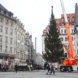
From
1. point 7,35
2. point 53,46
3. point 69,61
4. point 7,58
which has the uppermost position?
point 7,35

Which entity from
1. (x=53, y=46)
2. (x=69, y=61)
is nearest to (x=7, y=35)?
(x=53, y=46)

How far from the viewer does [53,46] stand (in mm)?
63812

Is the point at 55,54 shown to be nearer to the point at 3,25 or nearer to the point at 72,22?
the point at 3,25

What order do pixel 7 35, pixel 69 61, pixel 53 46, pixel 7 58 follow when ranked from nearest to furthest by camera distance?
1. pixel 69 61
2. pixel 53 46
3. pixel 7 58
4. pixel 7 35

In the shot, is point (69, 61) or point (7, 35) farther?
point (7, 35)

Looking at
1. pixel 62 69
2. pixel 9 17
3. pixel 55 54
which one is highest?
pixel 9 17

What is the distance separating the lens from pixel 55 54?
205 feet

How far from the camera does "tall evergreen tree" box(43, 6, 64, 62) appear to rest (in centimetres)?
6243

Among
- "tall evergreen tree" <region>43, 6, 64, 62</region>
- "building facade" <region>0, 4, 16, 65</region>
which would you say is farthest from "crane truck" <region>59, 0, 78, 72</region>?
"building facade" <region>0, 4, 16, 65</region>

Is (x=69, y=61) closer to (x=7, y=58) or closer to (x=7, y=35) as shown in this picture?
(x=7, y=58)

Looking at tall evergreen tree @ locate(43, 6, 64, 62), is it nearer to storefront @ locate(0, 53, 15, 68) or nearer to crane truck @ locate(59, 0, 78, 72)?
storefront @ locate(0, 53, 15, 68)

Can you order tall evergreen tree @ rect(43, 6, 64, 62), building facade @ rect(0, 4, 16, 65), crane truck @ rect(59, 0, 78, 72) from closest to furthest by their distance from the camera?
crane truck @ rect(59, 0, 78, 72) < tall evergreen tree @ rect(43, 6, 64, 62) < building facade @ rect(0, 4, 16, 65)

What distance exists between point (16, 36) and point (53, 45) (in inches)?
596

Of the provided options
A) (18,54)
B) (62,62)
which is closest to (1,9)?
(18,54)
